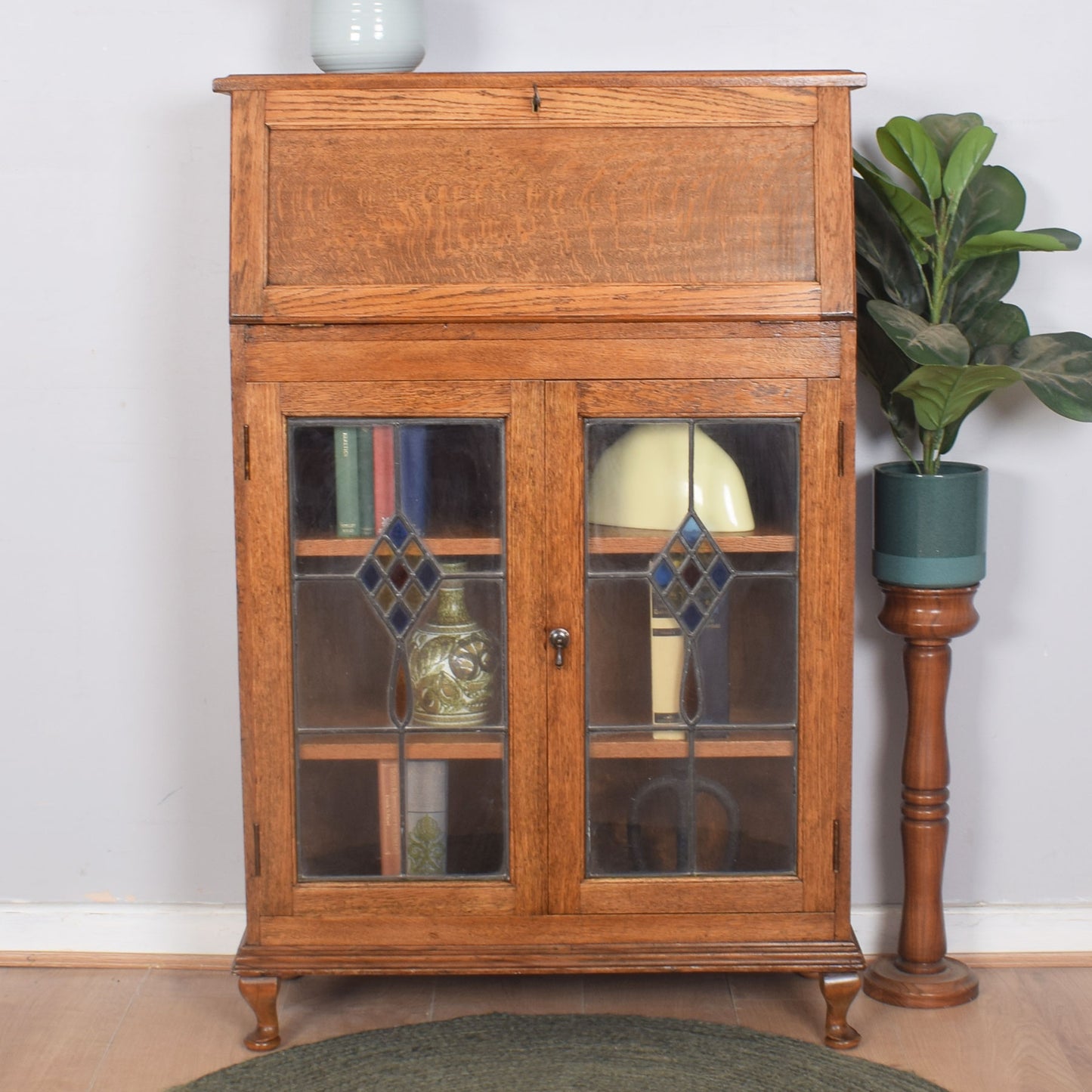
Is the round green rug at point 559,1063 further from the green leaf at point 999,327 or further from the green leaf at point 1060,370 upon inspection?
the green leaf at point 999,327

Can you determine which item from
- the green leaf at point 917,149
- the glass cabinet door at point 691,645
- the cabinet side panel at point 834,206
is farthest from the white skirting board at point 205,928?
the green leaf at point 917,149

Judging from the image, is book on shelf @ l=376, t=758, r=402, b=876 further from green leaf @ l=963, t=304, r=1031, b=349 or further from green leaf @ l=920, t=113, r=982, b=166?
green leaf @ l=920, t=113, r=982, b=166

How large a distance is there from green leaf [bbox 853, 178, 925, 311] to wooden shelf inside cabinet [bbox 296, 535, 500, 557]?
0.76 m

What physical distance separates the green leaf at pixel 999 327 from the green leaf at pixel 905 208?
14 centimetres

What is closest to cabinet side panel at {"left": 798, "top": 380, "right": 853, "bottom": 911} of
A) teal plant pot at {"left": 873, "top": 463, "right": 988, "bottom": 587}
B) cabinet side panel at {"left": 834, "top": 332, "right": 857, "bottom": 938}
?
cabinet side panel at {"left": 834, "top": 332, "right": 857, "bottom": 938}

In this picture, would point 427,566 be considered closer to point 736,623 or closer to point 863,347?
point 736,623

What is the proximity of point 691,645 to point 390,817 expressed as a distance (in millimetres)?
531

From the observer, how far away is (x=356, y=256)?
196 centimetres

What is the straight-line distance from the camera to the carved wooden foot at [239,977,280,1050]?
83.4 inches

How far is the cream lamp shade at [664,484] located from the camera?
1996 millimetres

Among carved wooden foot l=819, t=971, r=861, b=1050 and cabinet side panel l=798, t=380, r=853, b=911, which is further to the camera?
carved wooden foot l=819, t=971, r=861, b=1050

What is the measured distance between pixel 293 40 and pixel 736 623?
1.25 m

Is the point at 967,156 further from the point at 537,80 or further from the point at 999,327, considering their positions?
the point at 537,80

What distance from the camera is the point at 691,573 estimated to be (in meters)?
2.03
